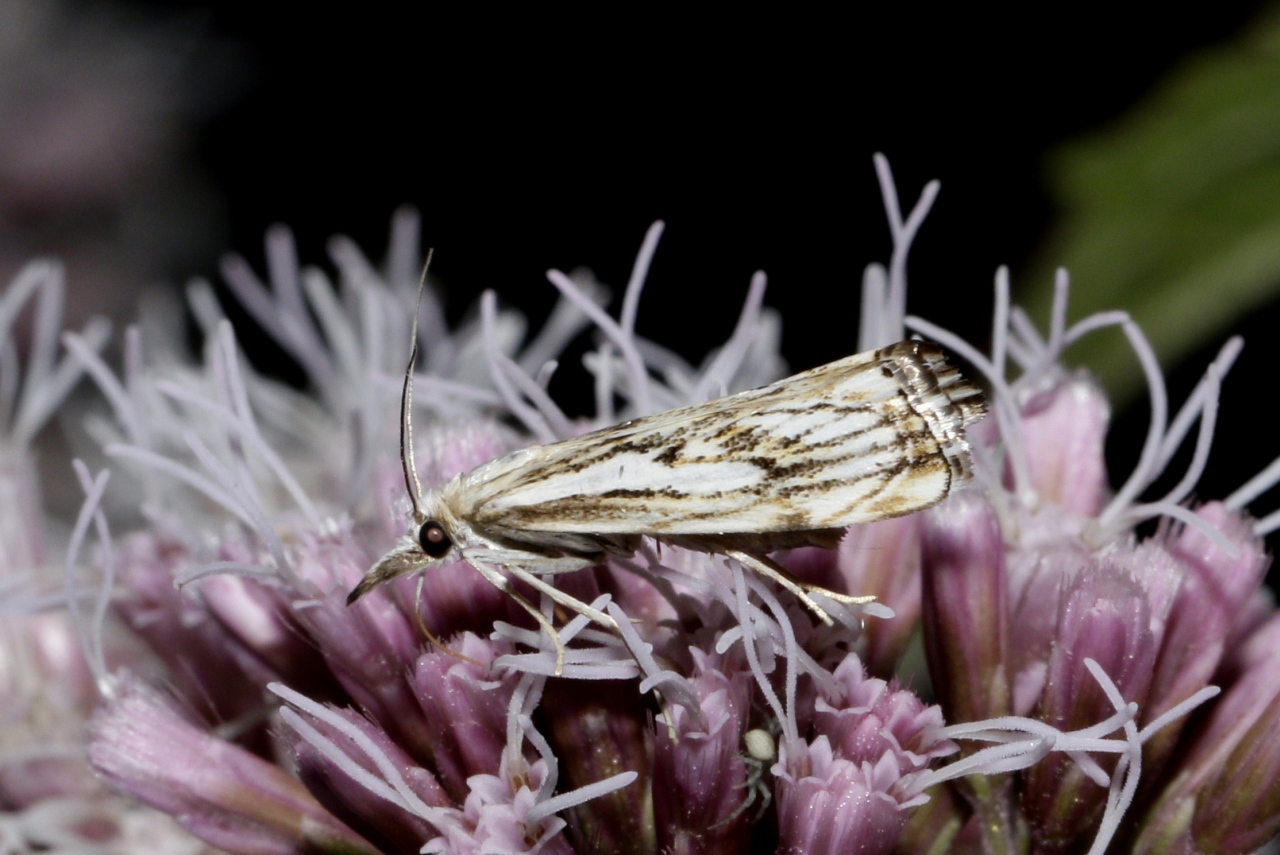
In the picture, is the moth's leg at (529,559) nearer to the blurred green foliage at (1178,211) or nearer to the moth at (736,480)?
the moth at (736,480)

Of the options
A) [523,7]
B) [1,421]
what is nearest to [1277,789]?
[1,421]

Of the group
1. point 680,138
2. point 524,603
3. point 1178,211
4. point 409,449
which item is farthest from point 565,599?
point 680,138

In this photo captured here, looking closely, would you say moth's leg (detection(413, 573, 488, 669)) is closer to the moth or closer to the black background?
the moth

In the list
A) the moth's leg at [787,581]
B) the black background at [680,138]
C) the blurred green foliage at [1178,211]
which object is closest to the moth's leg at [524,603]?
the moth's leg at [787,581]

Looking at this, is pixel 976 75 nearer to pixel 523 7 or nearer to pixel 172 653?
pixel 523 7

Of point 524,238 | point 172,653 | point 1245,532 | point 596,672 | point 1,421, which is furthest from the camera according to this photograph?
point 524,238

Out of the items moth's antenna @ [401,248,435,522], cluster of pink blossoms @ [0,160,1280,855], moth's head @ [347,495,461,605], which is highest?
moth's antenna @ [401,248,435,522]

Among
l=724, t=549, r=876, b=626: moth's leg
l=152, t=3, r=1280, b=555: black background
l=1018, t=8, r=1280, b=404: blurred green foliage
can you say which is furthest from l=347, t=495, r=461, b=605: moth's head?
l=152, t=3, r=1280, b=555: black background
